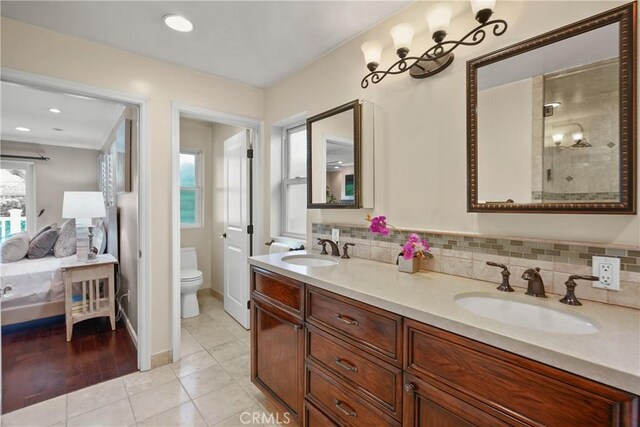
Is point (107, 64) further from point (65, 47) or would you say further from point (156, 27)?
point (156, 27)

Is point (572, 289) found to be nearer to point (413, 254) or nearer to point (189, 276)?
point (413, 254)

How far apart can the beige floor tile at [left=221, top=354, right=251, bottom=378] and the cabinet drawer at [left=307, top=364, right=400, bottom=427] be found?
993mm

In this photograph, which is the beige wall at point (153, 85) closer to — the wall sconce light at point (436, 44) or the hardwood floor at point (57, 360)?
the hardwood floor at point (57, 360)

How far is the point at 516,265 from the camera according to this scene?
1.27 m

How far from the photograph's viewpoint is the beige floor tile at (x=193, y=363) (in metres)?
2.30

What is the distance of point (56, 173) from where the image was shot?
5.12 metres

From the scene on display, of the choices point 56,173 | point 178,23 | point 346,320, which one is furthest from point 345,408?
point 56,173

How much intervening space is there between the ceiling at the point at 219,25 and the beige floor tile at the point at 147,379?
2.49 meters

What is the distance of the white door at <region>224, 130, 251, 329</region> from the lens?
119 inches

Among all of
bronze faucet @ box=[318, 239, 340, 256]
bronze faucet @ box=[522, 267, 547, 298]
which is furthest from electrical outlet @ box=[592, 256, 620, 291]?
bronze faucet @ box=[318, 239, 340, 256]

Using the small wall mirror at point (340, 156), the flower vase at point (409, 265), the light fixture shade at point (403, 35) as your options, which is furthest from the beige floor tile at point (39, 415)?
the light fixture shade at point (403, 35)

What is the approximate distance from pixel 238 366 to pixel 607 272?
2.39 meters

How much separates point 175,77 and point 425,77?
2021 mm

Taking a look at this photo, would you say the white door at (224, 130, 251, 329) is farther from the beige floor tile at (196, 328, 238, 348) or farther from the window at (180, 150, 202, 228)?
the window at (180, 150, 202, 228)
